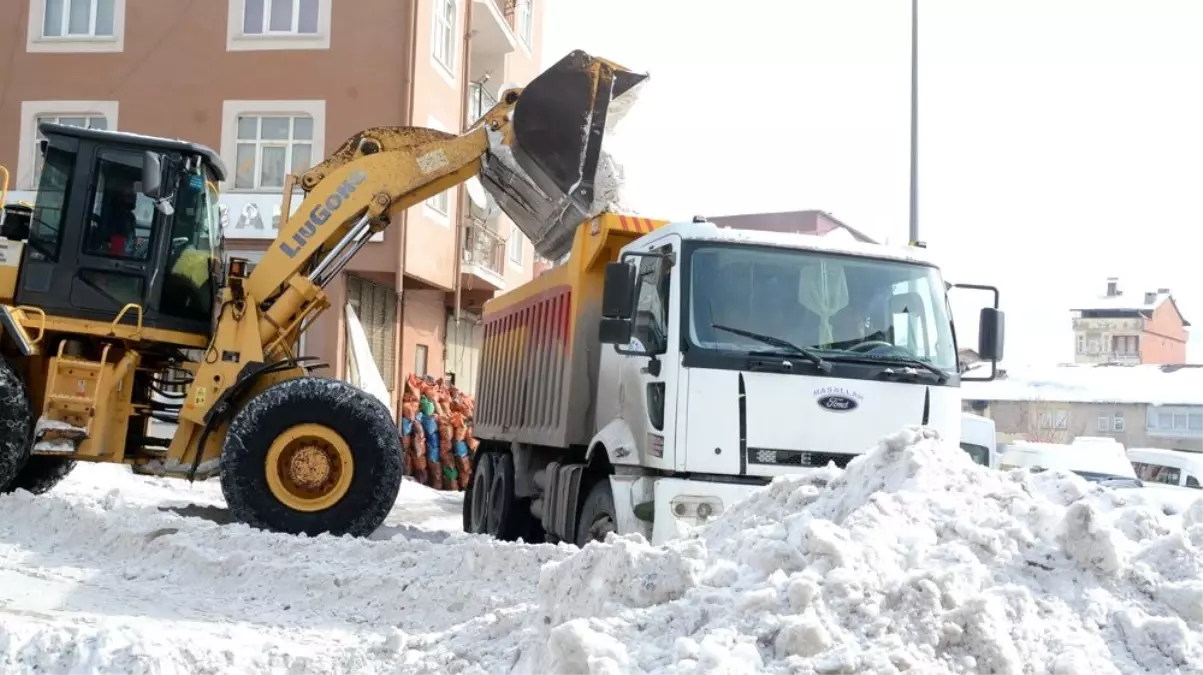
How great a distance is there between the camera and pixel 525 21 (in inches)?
1117

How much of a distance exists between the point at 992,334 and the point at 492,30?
1849 cm

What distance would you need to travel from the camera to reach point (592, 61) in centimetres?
906

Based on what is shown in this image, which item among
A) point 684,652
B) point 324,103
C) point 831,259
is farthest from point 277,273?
point 324,103

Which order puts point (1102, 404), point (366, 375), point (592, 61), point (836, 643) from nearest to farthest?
point (836, 643)
point (592, 61)
point (366, 375)
point (1102, 404)

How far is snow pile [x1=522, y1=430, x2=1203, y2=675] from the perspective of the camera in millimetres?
3914

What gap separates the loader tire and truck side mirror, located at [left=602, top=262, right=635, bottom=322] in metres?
4.64

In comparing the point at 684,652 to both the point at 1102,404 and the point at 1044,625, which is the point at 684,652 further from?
the point at 1102,404

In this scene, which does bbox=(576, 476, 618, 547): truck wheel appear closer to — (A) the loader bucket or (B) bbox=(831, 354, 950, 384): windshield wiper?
(B) bbox=(831, 354, 950, 384): windshield wiper

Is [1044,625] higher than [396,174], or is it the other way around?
[396,174]

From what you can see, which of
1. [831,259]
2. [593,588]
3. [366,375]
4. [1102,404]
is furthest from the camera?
[1102,404]

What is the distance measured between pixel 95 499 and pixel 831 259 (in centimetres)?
668

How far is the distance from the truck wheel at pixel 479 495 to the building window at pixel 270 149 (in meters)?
9.27

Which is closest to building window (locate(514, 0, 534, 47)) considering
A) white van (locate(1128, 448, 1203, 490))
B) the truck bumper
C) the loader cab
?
white van (locate(1128, 448, 1203, 490))

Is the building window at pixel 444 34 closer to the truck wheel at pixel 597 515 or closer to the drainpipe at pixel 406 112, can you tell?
the drainpipe at pixel 406 112
